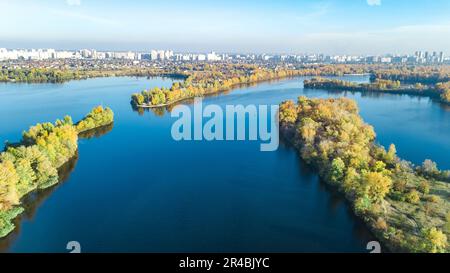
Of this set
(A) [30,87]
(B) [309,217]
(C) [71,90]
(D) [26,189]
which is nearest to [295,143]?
(B) [309,217]

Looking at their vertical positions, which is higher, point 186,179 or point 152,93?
point 152,93

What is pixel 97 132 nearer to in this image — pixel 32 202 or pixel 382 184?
pixel 32 202

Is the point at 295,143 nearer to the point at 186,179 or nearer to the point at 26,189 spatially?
the point at 186,179

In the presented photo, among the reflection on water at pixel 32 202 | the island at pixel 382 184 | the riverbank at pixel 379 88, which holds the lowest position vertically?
the reflection on water at pixel 32 202

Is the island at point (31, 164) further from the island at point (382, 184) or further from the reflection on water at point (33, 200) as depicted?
the island at point (382, 184)

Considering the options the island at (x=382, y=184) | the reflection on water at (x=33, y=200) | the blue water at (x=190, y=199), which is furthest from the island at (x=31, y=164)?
the island at (x=382, y=184)

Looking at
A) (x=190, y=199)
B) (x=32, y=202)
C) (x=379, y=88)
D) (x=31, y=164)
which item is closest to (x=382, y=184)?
(x=190, y=199)
